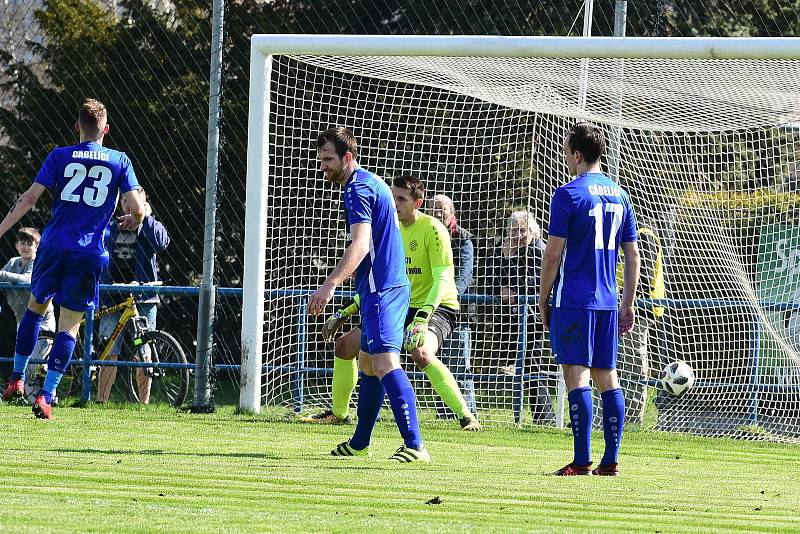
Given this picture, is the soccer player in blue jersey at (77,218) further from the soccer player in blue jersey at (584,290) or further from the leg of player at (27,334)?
the soccer player in blue jersey at (584,290)

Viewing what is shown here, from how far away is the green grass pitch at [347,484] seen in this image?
5176 millimetres

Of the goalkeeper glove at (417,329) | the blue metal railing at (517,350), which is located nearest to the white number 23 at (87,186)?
the blue metal railing at (517,350)

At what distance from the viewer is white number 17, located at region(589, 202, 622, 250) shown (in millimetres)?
7246

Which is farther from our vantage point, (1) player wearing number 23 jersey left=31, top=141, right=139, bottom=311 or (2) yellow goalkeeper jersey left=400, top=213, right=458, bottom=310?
(2) yellow goalkeeper jersey left=400, top=213, right=458, bottom=310

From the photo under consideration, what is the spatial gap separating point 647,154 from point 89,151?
505cm

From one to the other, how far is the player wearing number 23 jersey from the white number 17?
365 centimetres

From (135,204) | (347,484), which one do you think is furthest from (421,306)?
(347,484)

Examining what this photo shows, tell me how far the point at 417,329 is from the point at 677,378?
2.78m

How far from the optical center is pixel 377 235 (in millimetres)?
7504

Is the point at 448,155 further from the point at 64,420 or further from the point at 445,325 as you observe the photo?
the point at 64,420

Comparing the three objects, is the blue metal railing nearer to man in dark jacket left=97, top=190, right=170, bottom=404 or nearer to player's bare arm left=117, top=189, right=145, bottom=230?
man in dark jacket left=97, top=190, right=170, bottom=404

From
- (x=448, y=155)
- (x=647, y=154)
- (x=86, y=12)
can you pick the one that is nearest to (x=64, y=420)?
(x=448, y=155)

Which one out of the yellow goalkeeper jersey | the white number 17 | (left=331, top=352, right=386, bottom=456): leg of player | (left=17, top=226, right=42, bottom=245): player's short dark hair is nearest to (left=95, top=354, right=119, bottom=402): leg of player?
(left=17, top=226, right=42, bottom=245): player's short dark hair

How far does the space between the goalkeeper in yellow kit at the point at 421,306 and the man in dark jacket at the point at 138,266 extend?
105 inches
